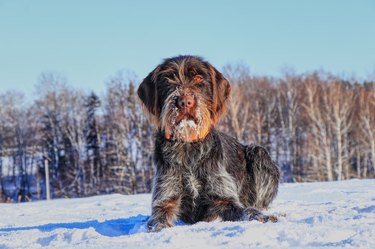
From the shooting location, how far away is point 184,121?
5.36m

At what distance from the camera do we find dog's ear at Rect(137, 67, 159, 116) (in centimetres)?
575

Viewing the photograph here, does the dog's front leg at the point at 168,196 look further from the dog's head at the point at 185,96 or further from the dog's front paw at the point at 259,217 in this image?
the dog's front paw at the point at 259,217

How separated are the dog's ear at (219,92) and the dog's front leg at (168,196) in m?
0.89

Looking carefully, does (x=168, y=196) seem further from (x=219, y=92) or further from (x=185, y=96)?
(x=219, y=92)

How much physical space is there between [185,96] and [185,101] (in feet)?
0.19

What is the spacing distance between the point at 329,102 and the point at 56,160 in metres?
30.9

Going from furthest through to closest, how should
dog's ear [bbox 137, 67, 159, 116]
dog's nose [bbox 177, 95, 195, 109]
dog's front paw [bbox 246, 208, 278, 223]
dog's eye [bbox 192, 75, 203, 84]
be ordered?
dog's ear [bbox 137, 67, 159, 116] < dog's eye [bbox 192, 75, 203, 84] < dog's nose [bbox 177, 95, 195, 109] < dog's front paw [bbox 246, 208, 278, 223]

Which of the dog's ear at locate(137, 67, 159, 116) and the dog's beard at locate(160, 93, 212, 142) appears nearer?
the dog's beard at locate(160, 93, 212, 142)

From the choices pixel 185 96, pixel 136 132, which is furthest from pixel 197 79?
pixel 136 132

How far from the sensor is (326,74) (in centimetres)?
5931

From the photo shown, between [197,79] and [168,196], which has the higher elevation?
[197,79]

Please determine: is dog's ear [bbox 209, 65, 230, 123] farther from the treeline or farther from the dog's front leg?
the treeline

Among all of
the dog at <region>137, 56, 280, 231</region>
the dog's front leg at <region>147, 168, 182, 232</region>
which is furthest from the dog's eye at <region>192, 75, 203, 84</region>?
the dog's front leg at <region>147, 168, 182, 232</region>

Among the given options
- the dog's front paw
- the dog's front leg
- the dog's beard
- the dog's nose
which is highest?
the dog's nose
